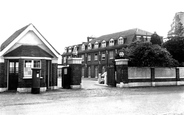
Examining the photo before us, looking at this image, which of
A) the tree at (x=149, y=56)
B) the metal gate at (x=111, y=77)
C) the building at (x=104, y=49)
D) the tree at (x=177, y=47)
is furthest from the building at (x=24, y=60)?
the building at (x=104, y=49)

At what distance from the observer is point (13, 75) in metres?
20.4

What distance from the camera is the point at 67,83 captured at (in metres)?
23.1

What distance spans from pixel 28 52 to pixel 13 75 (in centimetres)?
235

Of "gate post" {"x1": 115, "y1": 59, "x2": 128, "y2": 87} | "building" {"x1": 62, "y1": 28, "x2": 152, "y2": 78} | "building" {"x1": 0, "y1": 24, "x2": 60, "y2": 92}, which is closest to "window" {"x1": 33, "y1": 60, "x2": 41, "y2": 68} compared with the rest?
"building" {"x1": 0, "y1": 24, "x2": 60, "y2": 92}

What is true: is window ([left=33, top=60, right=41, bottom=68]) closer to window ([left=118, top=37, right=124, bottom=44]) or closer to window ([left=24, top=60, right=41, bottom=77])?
window ([left=24, top=60, right=41, bottom=77])

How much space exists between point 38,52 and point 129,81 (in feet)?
30.7

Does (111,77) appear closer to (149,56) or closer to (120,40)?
(149,56)

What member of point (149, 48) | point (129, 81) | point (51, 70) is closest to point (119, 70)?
point (129, 81)

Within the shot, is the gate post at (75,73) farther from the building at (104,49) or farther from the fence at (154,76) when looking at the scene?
the building at (104,49)

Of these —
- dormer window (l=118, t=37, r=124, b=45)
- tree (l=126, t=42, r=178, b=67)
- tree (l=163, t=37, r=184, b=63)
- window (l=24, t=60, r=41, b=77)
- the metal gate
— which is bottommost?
the metal gate

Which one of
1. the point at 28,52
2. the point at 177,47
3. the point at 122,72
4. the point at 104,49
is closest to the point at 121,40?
the point at 104,49

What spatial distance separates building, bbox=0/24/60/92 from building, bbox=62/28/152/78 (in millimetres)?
28470

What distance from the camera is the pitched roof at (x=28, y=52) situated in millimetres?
19688

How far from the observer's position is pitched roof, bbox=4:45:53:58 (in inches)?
775
